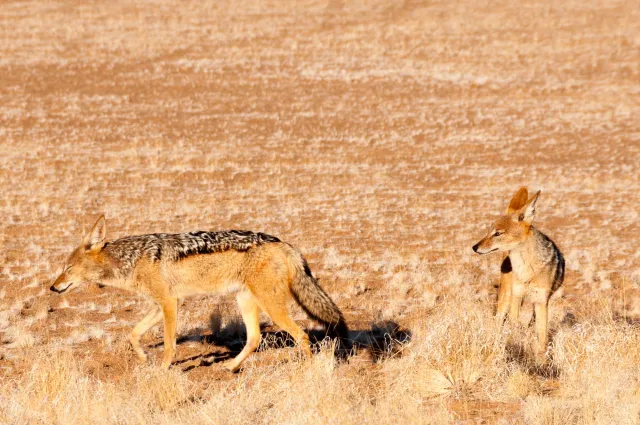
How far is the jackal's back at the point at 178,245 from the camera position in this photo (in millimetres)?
8242

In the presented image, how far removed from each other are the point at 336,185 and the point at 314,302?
11.7m

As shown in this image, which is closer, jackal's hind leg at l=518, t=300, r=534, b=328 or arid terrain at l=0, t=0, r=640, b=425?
arid terrain at l=0, t=0, r=640, b=425

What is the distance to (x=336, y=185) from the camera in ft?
64.5

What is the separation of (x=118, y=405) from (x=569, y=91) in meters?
27.1

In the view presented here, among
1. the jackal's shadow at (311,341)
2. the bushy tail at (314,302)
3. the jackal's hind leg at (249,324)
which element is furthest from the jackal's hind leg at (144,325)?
the bushy tail at (314,302)

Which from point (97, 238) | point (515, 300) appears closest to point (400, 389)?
point (515, 300)

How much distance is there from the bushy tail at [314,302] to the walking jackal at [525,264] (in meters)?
1.50

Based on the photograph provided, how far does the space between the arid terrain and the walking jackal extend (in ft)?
0.99

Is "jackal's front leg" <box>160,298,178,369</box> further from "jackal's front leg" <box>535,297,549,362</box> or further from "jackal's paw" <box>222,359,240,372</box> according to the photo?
"jackal's front leg" <box>535,297,549,362</box>

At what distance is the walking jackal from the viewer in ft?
28.1

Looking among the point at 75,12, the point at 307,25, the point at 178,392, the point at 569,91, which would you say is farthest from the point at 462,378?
the point at 75,12

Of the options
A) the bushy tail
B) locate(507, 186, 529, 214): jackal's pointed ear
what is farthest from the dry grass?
locate(507, 186, 529, 214): jackal's pointed ear

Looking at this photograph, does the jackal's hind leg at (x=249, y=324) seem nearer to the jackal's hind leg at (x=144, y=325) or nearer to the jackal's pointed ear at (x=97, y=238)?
the jackal's hind leg at (x=144, y=325)

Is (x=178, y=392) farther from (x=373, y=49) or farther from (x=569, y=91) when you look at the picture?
(x=373, y=49)
